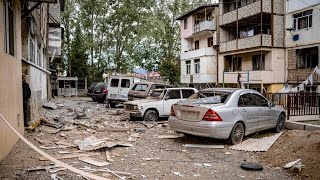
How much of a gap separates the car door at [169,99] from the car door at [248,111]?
473cm

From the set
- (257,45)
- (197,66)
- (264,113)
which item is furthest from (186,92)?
(197,66)

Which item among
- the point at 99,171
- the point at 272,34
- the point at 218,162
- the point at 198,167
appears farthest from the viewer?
the point at 272,34

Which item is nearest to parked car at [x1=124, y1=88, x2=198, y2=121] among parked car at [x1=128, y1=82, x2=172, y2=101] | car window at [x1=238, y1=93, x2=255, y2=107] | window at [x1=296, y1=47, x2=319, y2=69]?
parked car at [x1=128, y1=82, x2=172, y2=101]

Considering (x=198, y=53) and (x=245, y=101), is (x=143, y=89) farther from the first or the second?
(x=198, y=53)

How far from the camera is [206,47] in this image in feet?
113

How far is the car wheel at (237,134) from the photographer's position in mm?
8312

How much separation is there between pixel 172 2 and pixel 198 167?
39076 mm

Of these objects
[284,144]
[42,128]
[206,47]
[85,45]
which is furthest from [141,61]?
[284,144]

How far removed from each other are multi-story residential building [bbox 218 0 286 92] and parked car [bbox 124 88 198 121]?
11.5 metres

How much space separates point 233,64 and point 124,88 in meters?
16.1

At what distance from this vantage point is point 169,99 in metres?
13.4

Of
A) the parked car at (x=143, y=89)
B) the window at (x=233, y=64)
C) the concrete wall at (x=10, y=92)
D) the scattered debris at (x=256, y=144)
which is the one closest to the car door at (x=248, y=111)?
the scattered debris at (x=256, y=144)

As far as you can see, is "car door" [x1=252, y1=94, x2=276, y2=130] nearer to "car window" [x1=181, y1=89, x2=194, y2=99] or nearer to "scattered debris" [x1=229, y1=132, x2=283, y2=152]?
"scattered debris" [x1=229, y1=132, x2=283, y2=152]

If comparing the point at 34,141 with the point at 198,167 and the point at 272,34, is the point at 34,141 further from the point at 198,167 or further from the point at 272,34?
the point at 272,34
